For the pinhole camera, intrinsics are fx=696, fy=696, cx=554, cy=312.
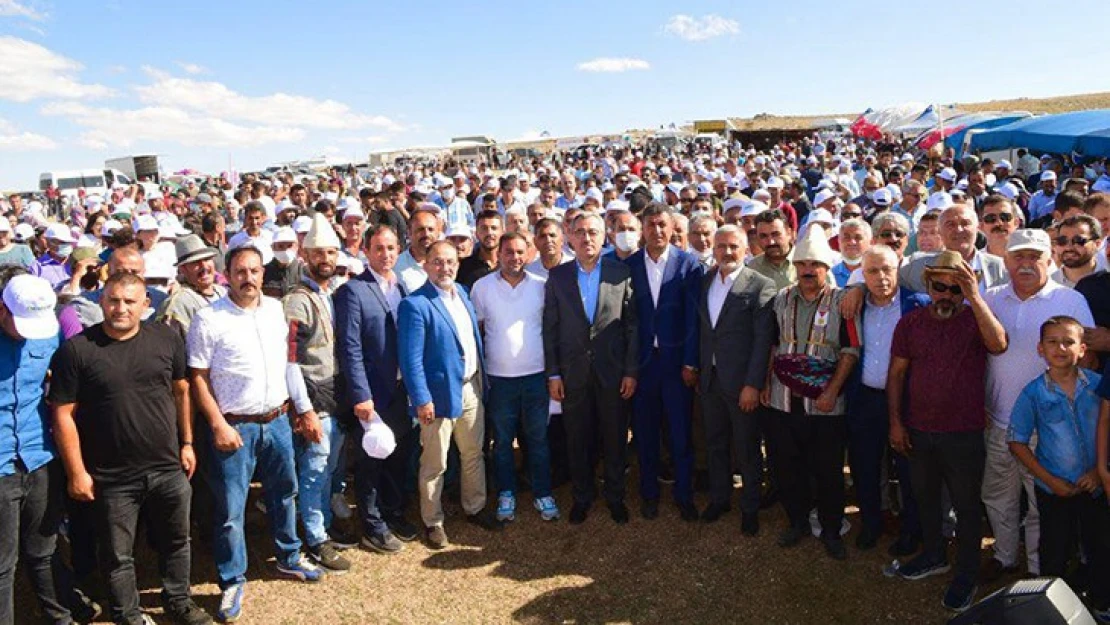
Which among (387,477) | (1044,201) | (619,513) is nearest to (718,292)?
(619,513)

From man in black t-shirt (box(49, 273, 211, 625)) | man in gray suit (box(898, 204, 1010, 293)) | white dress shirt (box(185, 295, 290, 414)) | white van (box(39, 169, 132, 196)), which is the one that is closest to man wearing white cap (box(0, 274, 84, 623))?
man in black t-shirt (box(49, 273, 211, 625))

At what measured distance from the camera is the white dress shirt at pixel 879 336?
3.98 m

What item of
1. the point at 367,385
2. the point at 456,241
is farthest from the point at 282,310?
the point at 456,241

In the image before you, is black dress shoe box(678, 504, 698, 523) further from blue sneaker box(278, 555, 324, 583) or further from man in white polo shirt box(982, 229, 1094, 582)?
blue sneaker box(278, 555, 324, 583)

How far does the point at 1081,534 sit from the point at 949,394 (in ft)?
3.43

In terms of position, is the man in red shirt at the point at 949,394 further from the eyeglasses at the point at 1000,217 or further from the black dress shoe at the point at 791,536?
the eyeglasses at the point at 1000,217

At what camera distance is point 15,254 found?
→ 288 inches

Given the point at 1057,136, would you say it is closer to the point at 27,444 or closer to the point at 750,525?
the point at 750,525

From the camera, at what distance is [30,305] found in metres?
3.23

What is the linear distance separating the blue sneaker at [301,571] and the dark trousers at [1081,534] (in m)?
4.10

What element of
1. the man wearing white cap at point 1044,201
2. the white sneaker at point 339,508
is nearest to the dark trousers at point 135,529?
the white sneaker at point 339,508

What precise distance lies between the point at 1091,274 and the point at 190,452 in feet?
16.5

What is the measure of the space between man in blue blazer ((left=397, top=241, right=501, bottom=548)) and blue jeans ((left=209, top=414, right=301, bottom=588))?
0.83 metres

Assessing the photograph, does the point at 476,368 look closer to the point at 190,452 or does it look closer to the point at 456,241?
the point at 456,241
